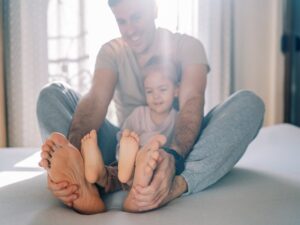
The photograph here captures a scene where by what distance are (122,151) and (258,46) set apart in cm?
132

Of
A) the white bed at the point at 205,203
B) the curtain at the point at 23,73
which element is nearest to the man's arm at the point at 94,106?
the white bed at the point at 205,203

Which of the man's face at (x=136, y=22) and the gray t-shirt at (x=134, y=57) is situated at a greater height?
the man's face at (x=136, y=22)

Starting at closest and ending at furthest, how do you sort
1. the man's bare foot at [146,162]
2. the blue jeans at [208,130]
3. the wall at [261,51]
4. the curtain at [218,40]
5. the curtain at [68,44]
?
the man's bare foot at [146,162]
the blue jeans at [208,130]
the curtain at [68,44]
the curtain at [218,40]
the wall at [261,51]

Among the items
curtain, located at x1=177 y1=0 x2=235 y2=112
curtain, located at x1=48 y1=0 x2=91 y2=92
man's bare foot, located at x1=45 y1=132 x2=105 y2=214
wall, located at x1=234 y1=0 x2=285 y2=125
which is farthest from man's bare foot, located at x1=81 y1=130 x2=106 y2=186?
wall, located at x1=234 y1=0 x2=285 y2=125

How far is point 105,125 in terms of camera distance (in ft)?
2.64

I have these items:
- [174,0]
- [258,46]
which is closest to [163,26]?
[174,0]

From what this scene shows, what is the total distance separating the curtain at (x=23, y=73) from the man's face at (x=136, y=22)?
41 centimetres

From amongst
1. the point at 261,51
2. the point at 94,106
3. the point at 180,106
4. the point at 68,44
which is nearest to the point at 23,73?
the point at 68,44

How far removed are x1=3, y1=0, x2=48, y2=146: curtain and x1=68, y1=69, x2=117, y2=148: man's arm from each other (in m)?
0.37

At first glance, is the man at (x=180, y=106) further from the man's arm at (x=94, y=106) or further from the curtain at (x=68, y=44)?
the curtain at (x=68, y=44)

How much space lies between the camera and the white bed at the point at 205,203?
0.58 meters

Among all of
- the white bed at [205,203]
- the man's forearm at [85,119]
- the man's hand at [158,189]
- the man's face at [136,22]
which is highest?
the man's face at [136,22]

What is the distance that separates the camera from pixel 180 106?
0.76 meters

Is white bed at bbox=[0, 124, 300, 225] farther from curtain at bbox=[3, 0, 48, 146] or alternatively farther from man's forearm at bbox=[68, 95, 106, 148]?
curtain at bbox=[3, 0, 48, 146]
